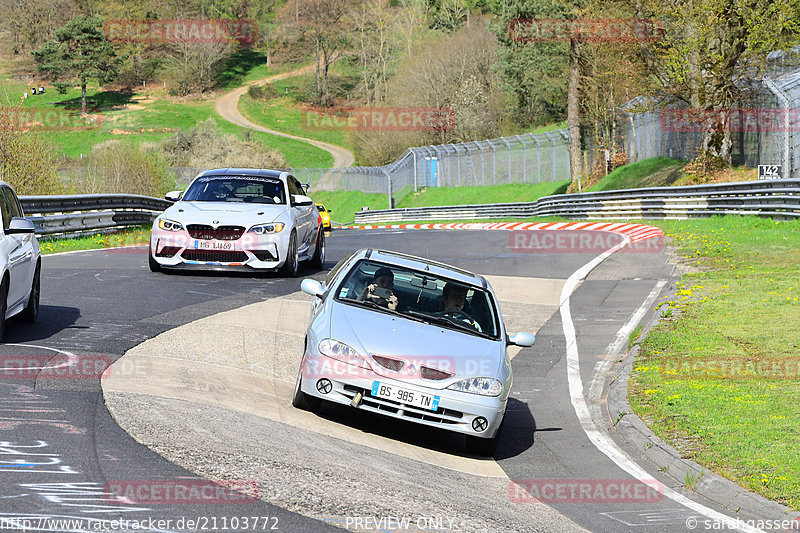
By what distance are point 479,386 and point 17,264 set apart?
5.02 metres

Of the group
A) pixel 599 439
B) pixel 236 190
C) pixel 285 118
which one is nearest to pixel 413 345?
pixel 599 439

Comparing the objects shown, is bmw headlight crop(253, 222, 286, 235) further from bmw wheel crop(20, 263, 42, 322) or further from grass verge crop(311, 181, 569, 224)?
grass verge crop(311, 181, 569, 224)

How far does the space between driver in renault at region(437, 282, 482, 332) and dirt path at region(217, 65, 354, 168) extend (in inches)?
3818

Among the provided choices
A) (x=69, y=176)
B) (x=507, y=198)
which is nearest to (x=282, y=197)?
(x=69, y=176)

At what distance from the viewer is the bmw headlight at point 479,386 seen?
8.27m

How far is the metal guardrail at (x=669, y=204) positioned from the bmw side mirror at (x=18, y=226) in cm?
1993

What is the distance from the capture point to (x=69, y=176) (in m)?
39.3

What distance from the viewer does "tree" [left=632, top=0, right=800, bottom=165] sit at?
113 feet

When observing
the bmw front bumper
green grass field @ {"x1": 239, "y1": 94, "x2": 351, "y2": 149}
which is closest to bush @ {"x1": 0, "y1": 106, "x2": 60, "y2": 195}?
the bmw front bumper

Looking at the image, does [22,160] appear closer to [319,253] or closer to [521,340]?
[319,253]

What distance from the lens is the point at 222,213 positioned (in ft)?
52.5

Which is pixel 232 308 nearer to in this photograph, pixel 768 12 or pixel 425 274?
pixel 425 274

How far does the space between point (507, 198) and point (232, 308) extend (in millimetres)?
47506

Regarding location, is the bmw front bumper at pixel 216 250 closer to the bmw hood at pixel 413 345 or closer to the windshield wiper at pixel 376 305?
the windshield wiper at pixel 376 305
